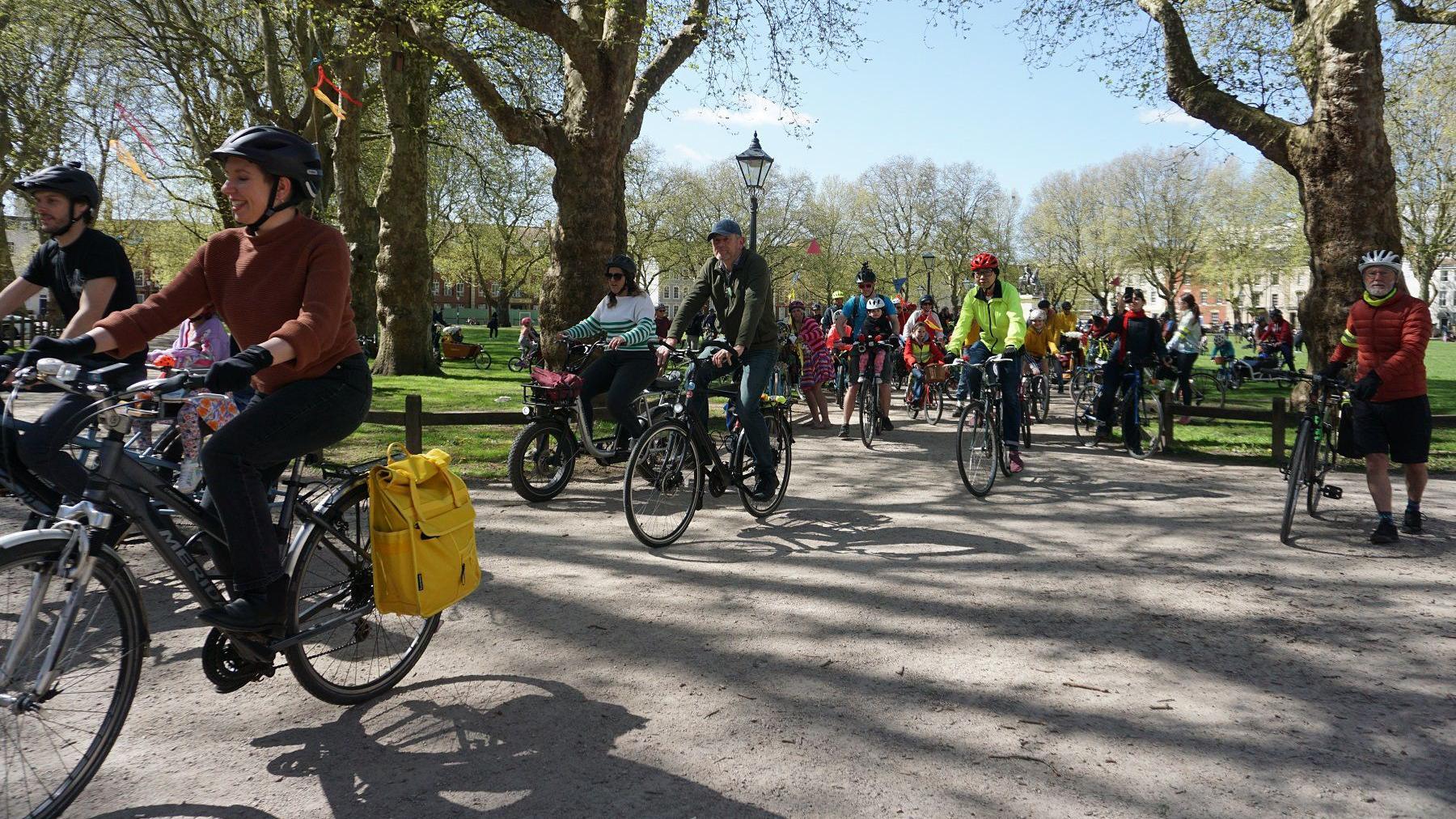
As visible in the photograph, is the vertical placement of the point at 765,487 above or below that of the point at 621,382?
below

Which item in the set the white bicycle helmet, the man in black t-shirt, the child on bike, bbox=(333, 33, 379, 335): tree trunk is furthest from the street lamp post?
the man in black t-shirt

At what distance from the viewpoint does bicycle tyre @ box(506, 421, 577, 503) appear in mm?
7508

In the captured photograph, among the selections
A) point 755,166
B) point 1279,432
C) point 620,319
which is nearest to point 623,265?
point 620,319

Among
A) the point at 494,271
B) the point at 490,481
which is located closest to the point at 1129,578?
the point at 490,481

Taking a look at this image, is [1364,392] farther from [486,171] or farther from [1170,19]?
[486,171]

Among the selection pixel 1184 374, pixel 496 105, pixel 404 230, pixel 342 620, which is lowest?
pixel 342 620

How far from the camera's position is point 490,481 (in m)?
8.70

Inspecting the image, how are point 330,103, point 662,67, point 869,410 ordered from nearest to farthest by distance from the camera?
point 869,410 < point 662,67 < point 330,103

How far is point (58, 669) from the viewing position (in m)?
2.68

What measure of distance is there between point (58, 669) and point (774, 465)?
498 centimetres

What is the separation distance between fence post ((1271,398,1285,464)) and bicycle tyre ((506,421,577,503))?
23.6 ft

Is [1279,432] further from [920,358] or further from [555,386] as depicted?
[555,386]

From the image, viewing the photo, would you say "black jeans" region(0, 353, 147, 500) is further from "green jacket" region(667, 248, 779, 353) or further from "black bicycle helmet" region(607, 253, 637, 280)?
"black bicycle helmet" region(607, 253, 637, 280)

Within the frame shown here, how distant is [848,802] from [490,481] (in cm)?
636
